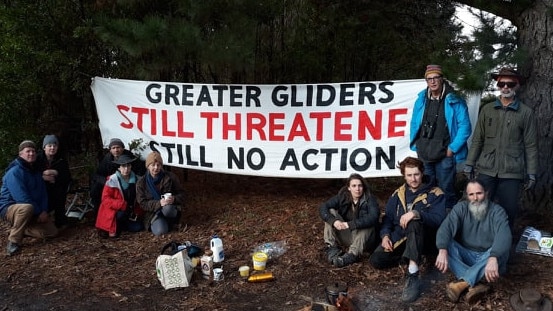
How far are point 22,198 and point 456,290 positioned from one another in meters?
4.42

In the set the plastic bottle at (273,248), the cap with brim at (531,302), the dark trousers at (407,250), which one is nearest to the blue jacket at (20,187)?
the plastic bottle at (273,248)

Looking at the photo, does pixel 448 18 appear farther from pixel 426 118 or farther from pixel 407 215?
pixel 407 215

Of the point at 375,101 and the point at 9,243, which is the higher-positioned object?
the point at 375,101

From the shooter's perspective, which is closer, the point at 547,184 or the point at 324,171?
the point at 547,184

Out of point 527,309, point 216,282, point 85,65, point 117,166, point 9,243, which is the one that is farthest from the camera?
point 85,65

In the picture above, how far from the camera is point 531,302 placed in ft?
11.5

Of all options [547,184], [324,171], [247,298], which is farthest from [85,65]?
[547,184]

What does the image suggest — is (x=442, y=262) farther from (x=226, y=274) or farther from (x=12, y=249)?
(x=12, y=249)

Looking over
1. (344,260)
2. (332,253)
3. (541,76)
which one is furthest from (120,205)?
(541,76)

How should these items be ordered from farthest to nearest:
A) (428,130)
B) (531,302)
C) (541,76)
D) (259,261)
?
(541,76)
(428,130)
(259,261)
(531,302)

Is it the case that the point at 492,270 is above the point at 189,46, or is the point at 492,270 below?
below

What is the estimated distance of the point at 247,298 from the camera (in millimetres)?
4066

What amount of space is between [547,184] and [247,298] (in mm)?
3394

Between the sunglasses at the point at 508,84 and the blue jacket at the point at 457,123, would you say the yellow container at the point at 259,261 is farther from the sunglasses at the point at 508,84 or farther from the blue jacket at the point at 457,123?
the sunglasses at the point at 508,84
